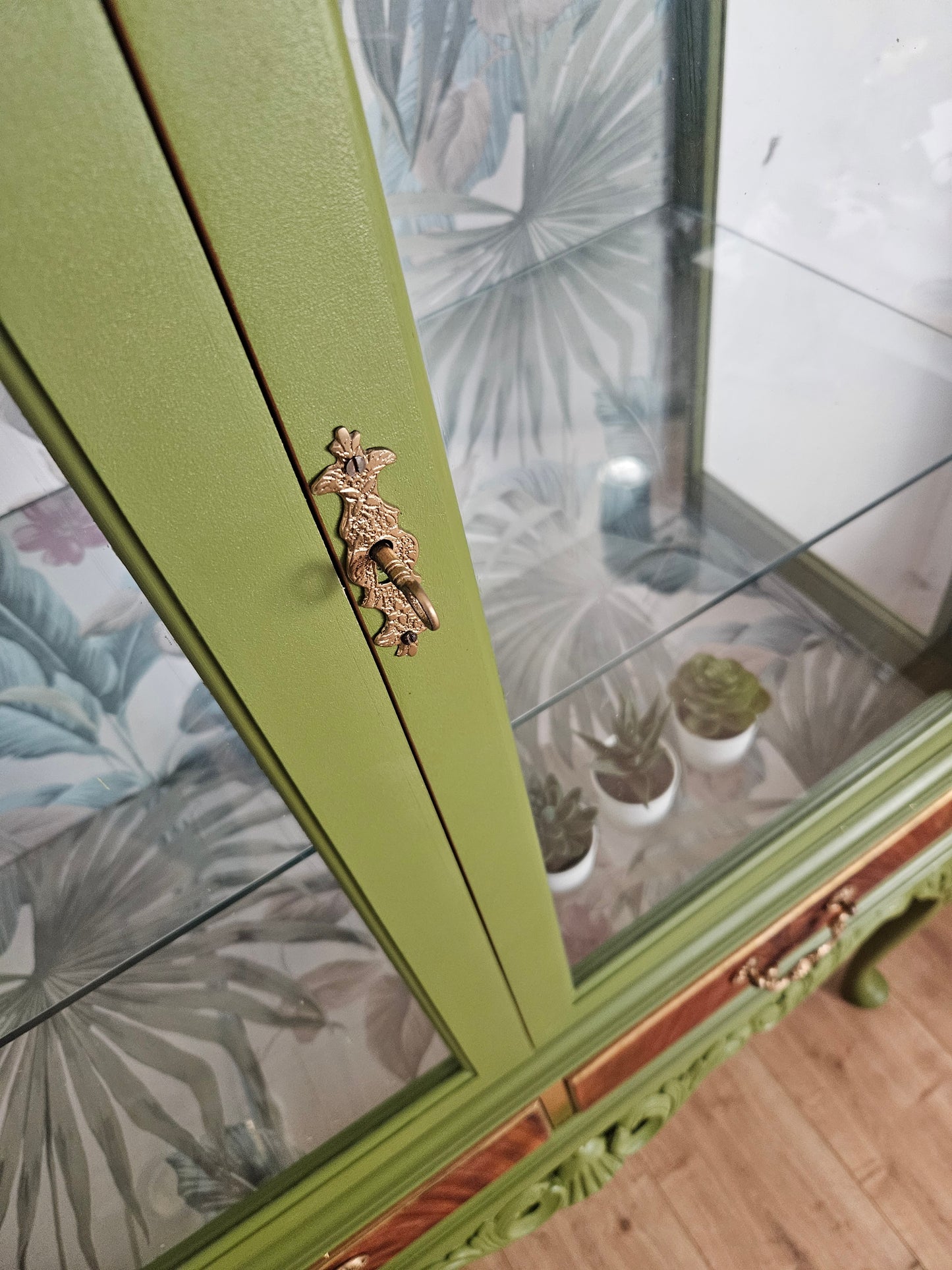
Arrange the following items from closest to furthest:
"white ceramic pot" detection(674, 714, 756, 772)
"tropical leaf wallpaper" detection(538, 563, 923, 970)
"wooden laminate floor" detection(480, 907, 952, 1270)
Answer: "tropical leaf wallpaper" detection(538, 563, 923, 970) → "white ceramic pot" detection(674, 714, 756, 772) → "wooden laminate floor" detection(480, 907, 952, 1270)

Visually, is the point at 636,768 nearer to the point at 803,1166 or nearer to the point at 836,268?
the point at 836,268

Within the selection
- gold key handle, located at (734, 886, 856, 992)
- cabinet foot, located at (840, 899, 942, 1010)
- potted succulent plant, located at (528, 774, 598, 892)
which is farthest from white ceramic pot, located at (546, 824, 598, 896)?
cabinet foot, located at (840, 899, 942, 1010)

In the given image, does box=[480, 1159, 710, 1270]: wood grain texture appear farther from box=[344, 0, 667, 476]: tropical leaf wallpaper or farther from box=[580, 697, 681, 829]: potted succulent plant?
box=[344, 0, 667, 476]: tropical leaf wallpaper

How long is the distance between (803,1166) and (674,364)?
3.20ft

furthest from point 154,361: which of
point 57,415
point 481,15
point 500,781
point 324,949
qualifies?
point 324,949

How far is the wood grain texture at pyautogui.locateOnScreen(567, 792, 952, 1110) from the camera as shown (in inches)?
26.5

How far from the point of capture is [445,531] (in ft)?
1.03

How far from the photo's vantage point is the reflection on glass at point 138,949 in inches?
12.2

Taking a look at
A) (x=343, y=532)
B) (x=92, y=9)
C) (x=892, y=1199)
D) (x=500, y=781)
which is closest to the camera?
(x=92, y=9)

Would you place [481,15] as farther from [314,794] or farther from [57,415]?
→ [314,794]

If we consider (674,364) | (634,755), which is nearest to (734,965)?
(634,755)

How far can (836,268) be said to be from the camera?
0.46 metres

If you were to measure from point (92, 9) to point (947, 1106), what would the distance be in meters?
1.25

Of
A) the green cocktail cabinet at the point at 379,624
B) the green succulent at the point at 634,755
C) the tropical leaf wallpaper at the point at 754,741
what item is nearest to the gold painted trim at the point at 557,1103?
the green cocktail cabinet at the point at 379,624
